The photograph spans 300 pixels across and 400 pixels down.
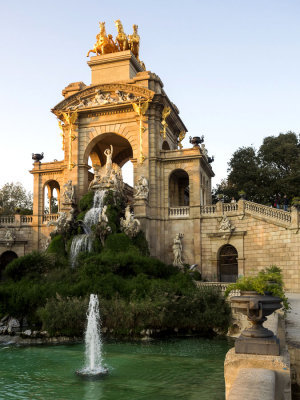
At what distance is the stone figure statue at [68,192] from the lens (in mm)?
29625

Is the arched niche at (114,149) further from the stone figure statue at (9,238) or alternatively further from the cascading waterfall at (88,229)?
the stone figure statue at (9,238)

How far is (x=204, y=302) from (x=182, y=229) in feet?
33.8

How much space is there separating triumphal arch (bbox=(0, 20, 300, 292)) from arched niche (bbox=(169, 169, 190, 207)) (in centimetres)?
8

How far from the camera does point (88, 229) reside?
26.4 meters

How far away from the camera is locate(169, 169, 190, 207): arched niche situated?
32.9 meters

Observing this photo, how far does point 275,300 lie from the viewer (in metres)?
6.78

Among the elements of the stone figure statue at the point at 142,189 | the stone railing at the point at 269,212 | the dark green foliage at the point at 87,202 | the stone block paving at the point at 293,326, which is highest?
the stone figure statue at the point at 142,189

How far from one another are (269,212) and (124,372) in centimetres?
1626

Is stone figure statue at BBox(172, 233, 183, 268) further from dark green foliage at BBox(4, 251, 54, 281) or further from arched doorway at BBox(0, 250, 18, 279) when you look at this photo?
arched doorway at BBox(0, 250, 18, 279)

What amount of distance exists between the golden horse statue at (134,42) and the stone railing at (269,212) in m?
15.8

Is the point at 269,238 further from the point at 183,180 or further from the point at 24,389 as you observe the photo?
the point at 24,389

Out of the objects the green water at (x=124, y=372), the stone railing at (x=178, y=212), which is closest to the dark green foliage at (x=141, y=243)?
the stone railing at (x=178, y=212)

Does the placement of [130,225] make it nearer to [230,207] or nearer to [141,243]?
[141,243]

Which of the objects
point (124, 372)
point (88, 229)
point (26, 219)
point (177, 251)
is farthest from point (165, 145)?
point (124, 372)
